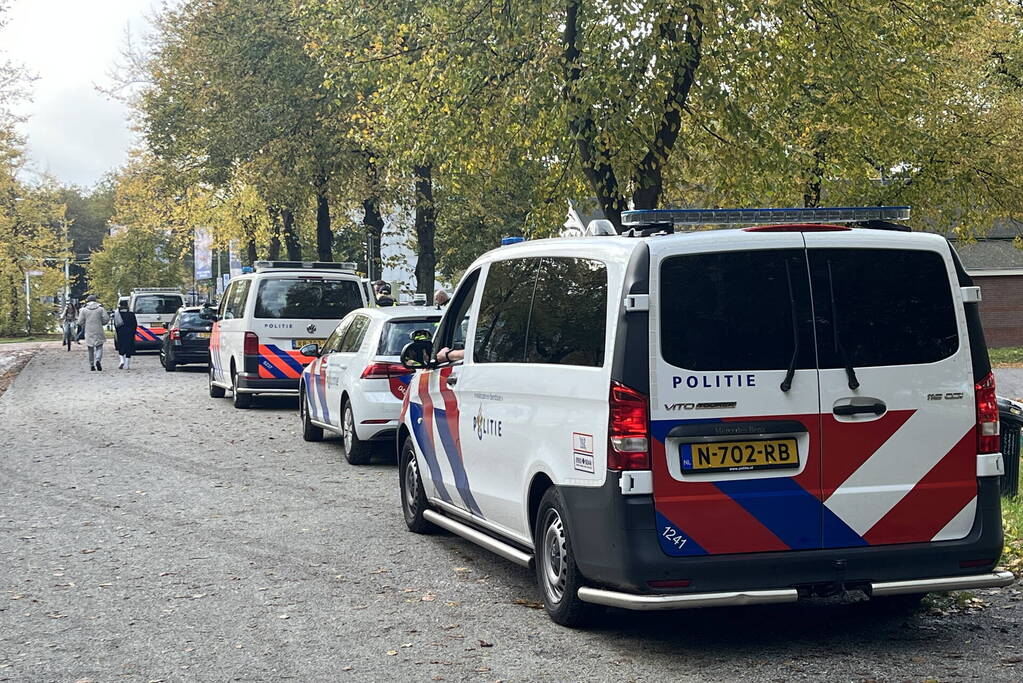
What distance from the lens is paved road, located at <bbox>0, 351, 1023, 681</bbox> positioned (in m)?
6.20

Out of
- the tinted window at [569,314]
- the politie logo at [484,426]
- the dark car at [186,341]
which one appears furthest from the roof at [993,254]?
the tinted window at [569,314]

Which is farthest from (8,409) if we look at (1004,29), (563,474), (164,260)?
(164,260)

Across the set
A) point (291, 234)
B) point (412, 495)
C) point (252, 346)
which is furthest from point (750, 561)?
point (291, 234)

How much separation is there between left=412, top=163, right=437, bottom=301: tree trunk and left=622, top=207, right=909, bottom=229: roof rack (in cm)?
2611

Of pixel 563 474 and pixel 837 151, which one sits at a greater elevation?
pixel 837 151

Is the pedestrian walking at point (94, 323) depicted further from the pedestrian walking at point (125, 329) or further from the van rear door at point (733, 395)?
the van rear door at point (733, 395)

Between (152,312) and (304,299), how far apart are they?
23.0 meters

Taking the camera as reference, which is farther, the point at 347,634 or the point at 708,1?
the point at 708,1

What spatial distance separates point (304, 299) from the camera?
2088cm

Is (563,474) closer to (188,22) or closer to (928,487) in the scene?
(928,487)

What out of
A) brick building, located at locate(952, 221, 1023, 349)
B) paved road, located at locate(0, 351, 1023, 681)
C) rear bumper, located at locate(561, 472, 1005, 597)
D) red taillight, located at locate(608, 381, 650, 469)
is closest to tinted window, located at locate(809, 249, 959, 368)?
rear bumper, located at locate(561, 472, 1005, 597)

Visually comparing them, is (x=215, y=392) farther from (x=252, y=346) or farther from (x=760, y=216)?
(x=760, y=216)

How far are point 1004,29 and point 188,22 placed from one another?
2058 centimetres

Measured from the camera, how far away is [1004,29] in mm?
35094
